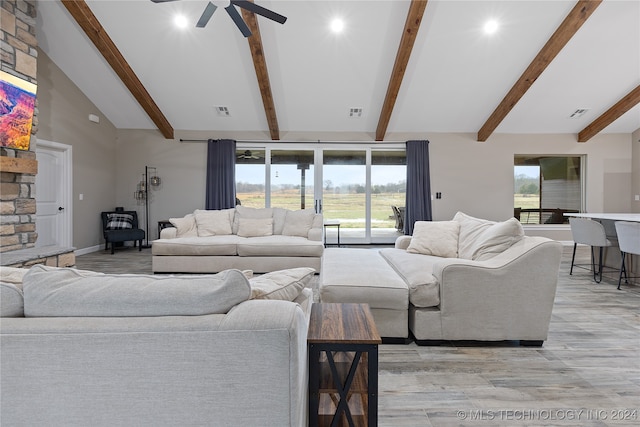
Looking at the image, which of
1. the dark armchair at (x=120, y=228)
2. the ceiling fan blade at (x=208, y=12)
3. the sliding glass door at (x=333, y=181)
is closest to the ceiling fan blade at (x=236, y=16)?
the ceiling fan blade at (x=208, y=12)

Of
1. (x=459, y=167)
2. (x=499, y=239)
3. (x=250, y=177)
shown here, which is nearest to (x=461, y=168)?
(x=459, y=167)

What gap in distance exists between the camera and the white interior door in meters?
5.29

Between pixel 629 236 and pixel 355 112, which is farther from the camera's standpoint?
pixel 355 112

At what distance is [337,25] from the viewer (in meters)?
4.80

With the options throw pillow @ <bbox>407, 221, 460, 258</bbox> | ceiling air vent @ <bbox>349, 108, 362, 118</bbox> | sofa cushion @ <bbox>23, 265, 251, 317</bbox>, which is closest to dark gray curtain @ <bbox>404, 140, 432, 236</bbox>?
ceiling air vent @ <bbox>349, 108, 362, 118</bbox>

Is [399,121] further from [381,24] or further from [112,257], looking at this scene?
[112,257]

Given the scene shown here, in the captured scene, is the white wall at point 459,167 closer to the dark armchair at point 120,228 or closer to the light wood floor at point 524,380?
the dark armchair at point 120,228

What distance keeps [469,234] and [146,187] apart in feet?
21.2

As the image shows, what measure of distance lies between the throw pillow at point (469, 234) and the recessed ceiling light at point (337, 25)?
321 cm

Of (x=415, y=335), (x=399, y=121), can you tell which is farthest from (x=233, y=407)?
(x=399, y=121)

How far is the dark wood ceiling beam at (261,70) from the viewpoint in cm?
455

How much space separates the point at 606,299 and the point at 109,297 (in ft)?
14.8

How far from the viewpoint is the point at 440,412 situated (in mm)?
1695

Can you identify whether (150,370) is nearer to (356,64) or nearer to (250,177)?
(356,64)
